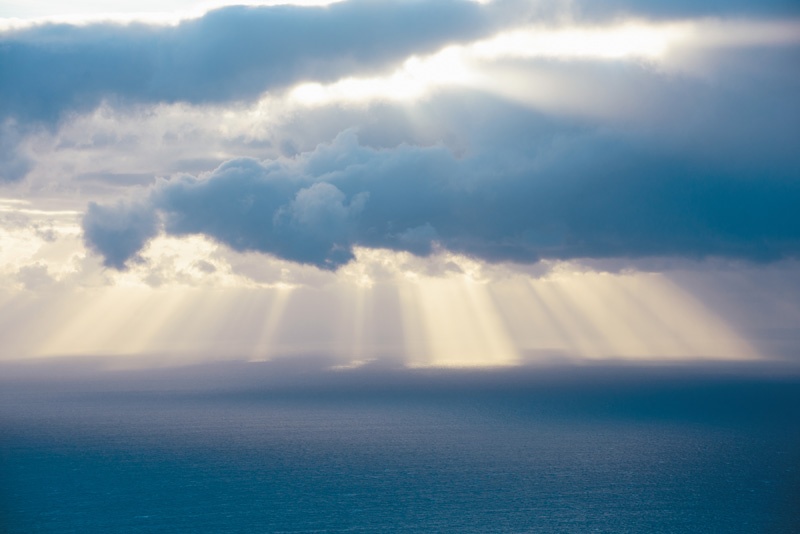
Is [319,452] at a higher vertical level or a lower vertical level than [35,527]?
higher

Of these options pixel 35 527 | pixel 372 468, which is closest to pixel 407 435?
pixel 372 468

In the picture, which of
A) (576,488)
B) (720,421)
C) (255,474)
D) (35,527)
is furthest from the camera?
(720,421)

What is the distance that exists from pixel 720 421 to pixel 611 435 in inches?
1832

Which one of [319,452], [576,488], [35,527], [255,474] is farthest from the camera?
[319,452]

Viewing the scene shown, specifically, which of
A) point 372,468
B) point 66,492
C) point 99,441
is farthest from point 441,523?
point 99,441

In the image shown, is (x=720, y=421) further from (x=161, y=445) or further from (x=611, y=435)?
(x=161, y=445)

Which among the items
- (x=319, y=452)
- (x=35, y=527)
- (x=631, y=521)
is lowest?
(x=631, y=521)

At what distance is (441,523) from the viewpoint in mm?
92938

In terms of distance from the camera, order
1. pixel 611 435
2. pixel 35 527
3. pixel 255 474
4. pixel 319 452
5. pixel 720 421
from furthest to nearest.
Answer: pixel 720 421 < pixel 611 435 < pixel 319 452 < pixel 255 474 < pixel 35 527

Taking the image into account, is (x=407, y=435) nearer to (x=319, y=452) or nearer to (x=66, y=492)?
(x=319, y=452)

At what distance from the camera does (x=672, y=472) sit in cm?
12475

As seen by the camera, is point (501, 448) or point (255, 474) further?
point (501, 448)

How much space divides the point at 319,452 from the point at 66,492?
45.9m

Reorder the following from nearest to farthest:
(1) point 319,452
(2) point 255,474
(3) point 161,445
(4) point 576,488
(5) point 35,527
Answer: (5) point 35,527 < (4) point 576,488 < (2) point 255,474 < (1) point 319,452 < (3) point 161,445
